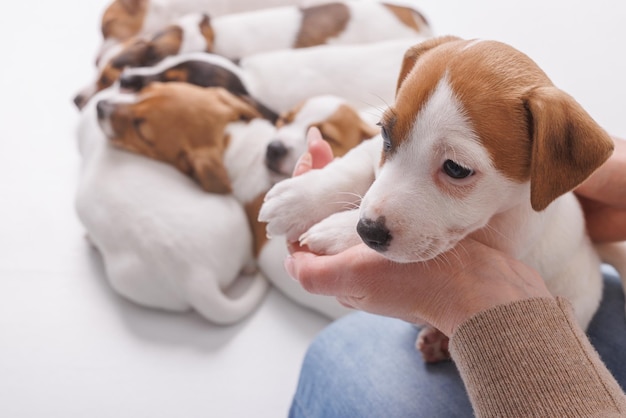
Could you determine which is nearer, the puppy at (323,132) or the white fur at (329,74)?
the puppy at (323,132)

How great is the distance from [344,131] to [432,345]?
1082 millimetres

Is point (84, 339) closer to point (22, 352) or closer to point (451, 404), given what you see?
point (22, 352)

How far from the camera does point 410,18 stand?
3.33 meters

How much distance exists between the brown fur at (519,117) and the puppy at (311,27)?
7.48ft

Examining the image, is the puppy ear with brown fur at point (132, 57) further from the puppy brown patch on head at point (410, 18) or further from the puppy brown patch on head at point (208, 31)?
the puppy brown patch on head at point (410, 18)

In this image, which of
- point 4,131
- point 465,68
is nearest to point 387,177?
point 465,68

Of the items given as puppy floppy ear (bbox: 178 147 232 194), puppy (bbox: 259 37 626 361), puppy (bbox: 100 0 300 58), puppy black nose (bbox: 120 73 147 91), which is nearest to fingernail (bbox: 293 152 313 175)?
puppy (bbox: 259 37 626 361)

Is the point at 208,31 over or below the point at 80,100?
over

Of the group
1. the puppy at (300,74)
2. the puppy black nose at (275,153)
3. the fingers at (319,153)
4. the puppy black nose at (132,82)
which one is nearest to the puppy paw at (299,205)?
the fingers at (319,153)

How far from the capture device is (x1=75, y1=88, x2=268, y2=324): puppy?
2.17 m

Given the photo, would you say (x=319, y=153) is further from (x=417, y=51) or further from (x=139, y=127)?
(x=139, y=127)

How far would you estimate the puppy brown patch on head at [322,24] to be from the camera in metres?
3.31

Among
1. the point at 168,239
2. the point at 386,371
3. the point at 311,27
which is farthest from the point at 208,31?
the point at 386,371

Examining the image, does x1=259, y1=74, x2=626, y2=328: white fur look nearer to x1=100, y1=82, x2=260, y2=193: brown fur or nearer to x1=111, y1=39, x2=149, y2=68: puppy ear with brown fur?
x1=100, y1=82, x2=260, y2=193: brown fur
